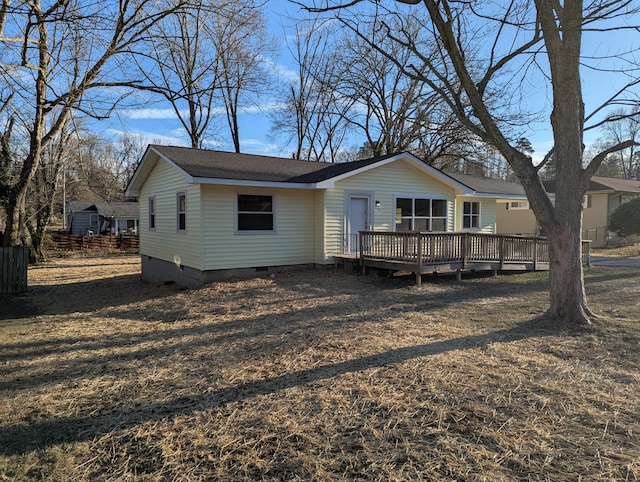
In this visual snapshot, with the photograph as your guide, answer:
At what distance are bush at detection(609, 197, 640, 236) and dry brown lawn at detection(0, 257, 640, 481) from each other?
18322 millimetres

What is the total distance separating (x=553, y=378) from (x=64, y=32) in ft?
41.0

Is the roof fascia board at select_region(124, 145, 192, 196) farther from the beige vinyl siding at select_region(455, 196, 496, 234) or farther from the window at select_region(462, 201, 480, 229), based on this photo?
the window at select_region(462, 201, 480, 229)

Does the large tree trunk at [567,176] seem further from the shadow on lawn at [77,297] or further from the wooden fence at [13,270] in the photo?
the wooden fence at [13,270]

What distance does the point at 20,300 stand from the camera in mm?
11016

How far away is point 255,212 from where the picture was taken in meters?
12.3

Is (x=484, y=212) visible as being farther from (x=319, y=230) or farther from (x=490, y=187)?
(x=319, y=230)

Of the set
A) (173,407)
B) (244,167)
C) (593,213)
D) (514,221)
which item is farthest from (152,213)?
(593,213)

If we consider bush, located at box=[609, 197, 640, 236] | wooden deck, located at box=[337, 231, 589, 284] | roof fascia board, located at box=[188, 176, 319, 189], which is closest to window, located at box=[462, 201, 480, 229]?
wooden deck, located at box=[337, 231, 589, 284]

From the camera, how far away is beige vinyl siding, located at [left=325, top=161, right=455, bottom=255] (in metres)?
13.2

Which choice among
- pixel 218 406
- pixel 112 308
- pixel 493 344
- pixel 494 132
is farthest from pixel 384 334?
pixel 112 308

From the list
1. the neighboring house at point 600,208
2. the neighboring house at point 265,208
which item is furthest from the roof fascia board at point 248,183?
the neighboring house at point 600,208

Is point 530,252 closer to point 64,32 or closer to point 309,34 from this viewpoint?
point 64,32

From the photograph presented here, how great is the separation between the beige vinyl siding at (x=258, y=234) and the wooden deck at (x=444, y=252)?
150 cm

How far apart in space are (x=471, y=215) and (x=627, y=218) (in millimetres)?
11489
